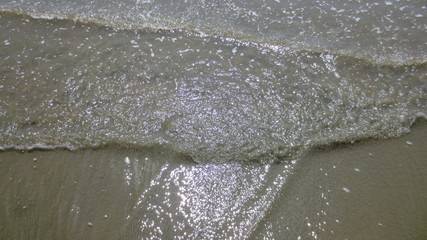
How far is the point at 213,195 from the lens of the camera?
7.95 feet

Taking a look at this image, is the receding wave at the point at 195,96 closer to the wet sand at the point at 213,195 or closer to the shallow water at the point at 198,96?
the shallow water at the point at 198,96

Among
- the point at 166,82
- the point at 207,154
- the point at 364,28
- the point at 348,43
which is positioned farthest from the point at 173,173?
the point at 364,28

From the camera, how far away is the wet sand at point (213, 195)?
2246 millimetres

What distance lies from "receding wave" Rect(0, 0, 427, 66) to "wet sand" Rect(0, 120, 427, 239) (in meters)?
1.54

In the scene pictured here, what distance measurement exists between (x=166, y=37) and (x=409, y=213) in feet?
11.1

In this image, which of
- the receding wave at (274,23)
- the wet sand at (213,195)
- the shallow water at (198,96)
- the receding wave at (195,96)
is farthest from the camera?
the receding wave at (274,23)

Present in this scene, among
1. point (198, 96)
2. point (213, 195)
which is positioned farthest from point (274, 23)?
point (213, 195)

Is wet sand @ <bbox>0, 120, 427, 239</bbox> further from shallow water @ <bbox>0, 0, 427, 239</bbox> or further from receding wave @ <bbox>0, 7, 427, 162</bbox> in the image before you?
receding wave @ <bbox>0, 7, 427, 162</bbox>

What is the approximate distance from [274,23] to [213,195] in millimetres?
2836

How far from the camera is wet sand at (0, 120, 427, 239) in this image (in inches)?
88.4

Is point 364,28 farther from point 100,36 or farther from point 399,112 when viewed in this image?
point 100,36

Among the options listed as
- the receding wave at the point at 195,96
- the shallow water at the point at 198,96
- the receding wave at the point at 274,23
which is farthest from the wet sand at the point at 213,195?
the receding wave at the point at 274,23

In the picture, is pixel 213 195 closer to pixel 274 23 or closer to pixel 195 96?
pixel 195 96

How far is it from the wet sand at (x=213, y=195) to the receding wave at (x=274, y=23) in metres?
1.54
